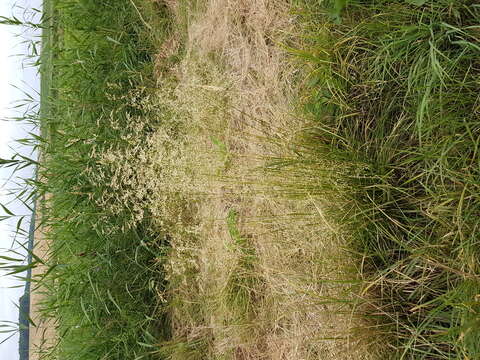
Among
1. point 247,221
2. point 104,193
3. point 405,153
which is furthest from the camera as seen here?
point 104,193

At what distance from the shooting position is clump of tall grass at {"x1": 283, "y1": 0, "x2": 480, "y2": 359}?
151 centimetres

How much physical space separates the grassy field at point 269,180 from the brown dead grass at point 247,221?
0.04 feet

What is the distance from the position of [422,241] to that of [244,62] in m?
1.30

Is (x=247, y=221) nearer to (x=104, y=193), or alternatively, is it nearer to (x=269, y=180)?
(x=269, y=180)

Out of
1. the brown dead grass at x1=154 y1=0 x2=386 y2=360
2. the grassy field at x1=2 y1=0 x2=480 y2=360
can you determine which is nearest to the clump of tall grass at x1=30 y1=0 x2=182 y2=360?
the grassy field at x1=2 y1=0 x2=480 y2=360

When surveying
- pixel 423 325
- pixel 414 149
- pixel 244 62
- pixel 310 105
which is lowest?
pixel 423 325

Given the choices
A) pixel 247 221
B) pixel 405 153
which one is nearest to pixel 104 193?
pixel 247 221

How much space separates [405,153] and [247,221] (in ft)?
2.88

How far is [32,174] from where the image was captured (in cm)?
326

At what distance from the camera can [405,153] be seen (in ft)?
5.76

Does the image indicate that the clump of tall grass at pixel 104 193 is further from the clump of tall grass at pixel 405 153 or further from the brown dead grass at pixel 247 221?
the clump of tall grass at pixel 405 153

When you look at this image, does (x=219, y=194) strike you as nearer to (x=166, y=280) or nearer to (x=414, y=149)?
(x=166, y=280)

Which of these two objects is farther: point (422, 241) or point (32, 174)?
point (32, 174)

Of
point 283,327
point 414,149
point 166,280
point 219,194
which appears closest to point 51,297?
point 166,280
